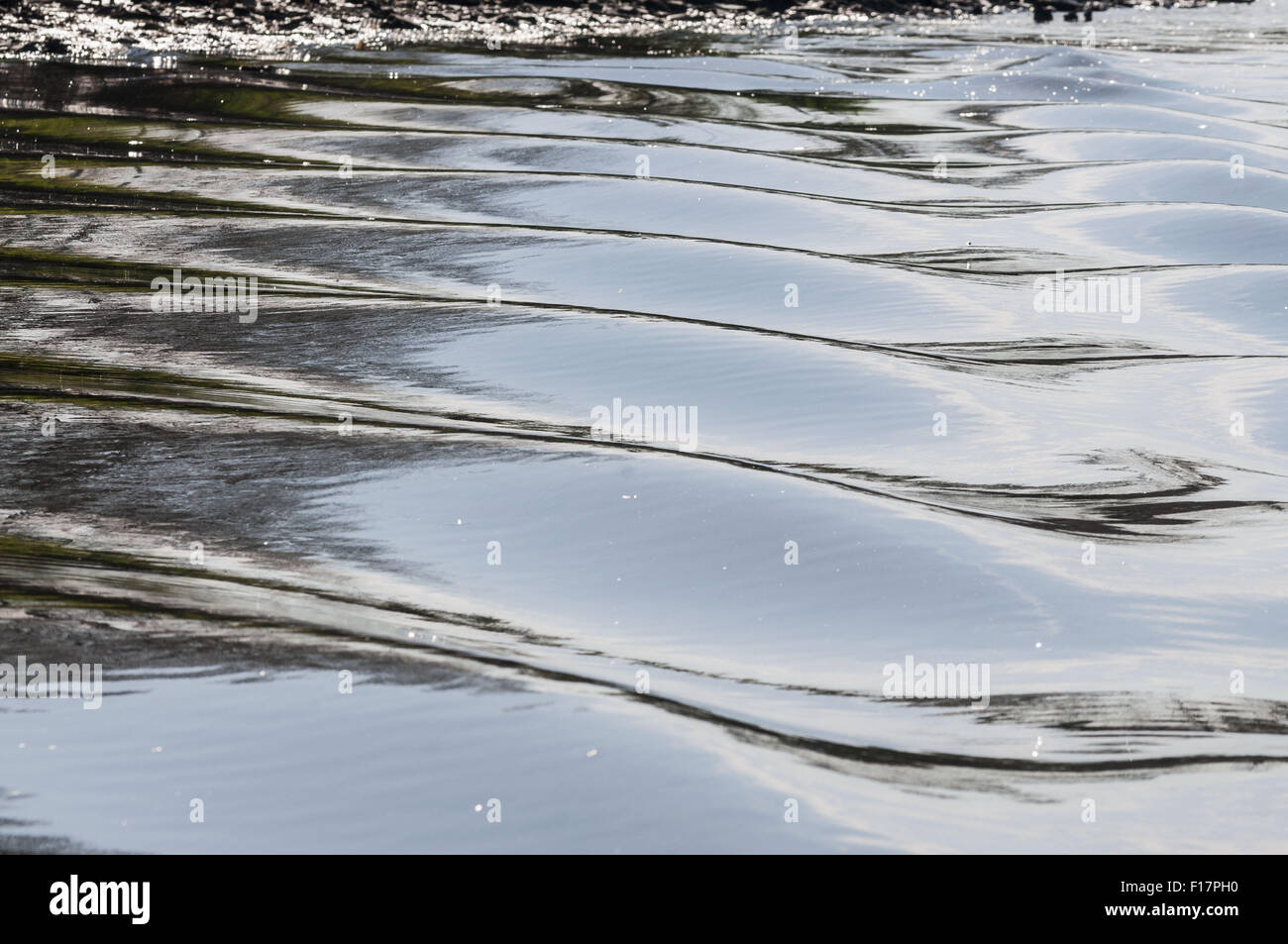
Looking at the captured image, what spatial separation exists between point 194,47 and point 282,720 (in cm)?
860

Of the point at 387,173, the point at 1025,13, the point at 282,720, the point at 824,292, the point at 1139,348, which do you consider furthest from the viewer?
the point at 1025,13

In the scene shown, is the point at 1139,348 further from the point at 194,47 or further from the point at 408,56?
the point at 194,47

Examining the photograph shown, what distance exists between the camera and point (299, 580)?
8.70 ft

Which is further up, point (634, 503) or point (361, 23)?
point (361, 23)

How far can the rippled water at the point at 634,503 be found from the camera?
2.11 m

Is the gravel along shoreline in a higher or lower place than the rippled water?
higher

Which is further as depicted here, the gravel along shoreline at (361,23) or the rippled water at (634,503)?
the gravel along shoreline at (361,23)

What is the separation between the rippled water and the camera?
2.11m

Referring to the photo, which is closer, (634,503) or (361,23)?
(634,503)

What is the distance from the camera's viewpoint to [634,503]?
9.88 ft

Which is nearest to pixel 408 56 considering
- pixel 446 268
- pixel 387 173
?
pixel 387 173

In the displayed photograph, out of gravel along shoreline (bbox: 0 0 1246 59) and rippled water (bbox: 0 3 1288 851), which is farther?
gravel along shoreline (bbox: 0 0 1246 59)

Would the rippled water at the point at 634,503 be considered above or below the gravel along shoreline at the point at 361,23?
below
